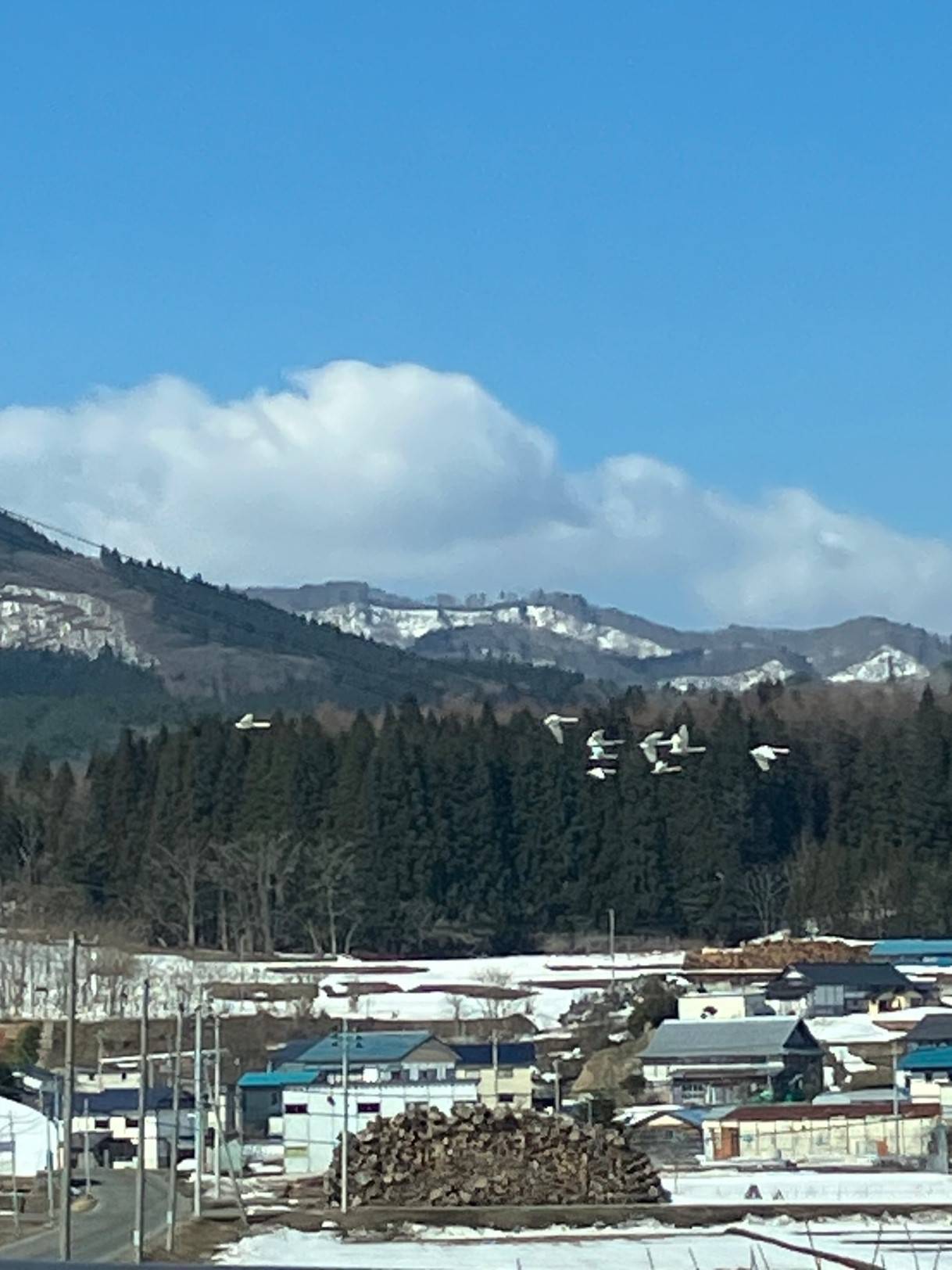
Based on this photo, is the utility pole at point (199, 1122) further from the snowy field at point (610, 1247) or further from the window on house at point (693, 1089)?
the window on house at point (693, 1089)

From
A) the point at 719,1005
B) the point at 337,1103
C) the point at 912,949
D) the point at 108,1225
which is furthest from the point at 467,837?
the point at 108,1225

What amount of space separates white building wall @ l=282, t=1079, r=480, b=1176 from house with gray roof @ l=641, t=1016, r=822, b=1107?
3.63 m

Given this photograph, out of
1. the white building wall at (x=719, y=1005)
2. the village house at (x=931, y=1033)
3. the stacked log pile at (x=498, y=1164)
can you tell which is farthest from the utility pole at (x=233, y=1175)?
the white building wall at (x=719, y=1005)

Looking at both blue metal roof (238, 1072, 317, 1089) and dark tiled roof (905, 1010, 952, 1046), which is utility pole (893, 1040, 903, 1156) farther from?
blue metal roof (238, 1072, 317, 1089)

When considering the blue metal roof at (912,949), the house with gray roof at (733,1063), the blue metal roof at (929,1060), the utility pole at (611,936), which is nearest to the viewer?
the blue metal roof at (929,1060)

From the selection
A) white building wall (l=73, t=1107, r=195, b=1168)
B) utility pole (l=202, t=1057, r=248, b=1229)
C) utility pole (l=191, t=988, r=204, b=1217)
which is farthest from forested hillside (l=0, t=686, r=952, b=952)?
utility pole (l=191, t=988, r=204, b=1217)

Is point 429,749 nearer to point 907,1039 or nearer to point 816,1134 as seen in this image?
point 907,1039

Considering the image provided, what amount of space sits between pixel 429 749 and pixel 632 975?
18.8 metres

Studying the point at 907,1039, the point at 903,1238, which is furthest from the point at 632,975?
the point at 903,1238

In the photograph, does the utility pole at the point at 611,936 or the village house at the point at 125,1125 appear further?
the utility pole at the point at 611,936

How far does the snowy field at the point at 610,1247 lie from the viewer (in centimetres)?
1605

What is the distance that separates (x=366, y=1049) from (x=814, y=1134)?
8.85 meters

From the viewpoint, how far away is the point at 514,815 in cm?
6512

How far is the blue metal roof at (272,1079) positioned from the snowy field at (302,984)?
6.79 metres
